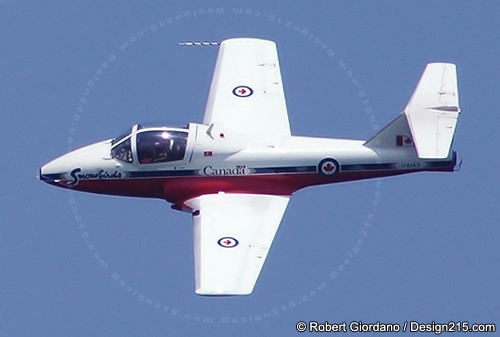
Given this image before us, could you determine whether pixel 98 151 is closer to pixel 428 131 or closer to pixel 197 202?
pixel 197 202

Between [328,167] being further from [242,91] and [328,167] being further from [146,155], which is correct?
[146,155]

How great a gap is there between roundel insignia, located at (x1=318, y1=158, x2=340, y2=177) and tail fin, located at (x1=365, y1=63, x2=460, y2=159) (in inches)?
39.3

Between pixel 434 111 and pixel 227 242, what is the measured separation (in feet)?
21.3

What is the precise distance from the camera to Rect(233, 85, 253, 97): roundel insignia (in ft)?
175

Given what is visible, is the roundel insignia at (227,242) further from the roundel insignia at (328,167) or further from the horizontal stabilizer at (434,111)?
the horizontal stabilizer at (434,111)

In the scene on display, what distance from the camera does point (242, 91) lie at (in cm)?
5341

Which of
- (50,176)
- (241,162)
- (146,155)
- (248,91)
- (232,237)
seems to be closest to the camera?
(232,237)

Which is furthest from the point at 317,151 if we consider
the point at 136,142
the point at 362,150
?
the point at 136,142

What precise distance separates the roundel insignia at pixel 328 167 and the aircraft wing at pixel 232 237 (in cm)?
120

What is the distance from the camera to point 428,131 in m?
49.4

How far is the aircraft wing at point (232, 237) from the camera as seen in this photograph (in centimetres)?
4706

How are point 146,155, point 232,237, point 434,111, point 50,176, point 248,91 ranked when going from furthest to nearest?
point 248,91 < point 50,176 < point 146,155 < point 434,111 < point 232,237

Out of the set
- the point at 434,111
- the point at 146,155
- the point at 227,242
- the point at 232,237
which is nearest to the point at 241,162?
the point at 146,155

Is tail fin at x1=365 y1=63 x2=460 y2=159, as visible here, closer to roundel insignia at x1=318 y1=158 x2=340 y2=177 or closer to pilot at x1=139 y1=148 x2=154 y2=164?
roundel insignia at x1=318 y1=158 x2=340 y2=177
